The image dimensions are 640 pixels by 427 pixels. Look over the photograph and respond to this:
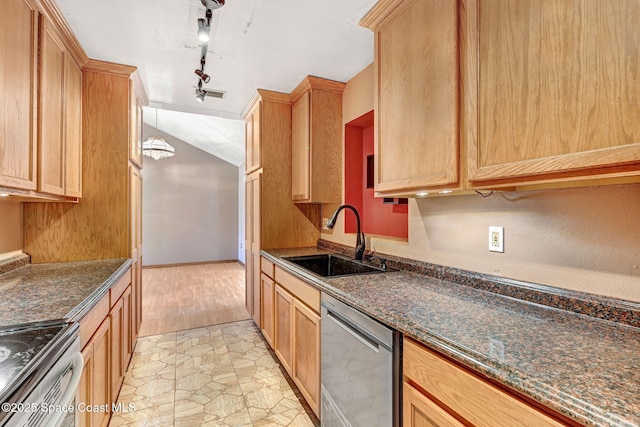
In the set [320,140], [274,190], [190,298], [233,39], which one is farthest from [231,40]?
[190,298]

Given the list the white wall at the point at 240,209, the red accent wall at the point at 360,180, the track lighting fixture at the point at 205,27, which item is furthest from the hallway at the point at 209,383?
the white wall at the point at 240,209

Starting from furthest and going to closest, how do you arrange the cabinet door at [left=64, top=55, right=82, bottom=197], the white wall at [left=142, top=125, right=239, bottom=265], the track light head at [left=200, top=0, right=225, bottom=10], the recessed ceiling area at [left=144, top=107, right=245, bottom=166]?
the white wall at [left=142, top=125, right=239, bottom=265] → the recessed ceiling area at [left=144, top=107, right=245, bottom=166] → the cabinet door at [left=64, top=55, right=82, bottom=197] → the track light head at [left=200, top=0, right=225, bottom=10]

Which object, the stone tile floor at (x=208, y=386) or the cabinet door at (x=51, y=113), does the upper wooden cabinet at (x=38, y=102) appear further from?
the stone tile floor at (x=208, y=386)

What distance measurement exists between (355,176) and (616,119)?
2.08 m

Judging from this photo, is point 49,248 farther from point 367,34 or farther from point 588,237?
point 588,237

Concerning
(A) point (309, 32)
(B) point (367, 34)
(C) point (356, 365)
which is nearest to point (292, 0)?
(A) point (309, 32)

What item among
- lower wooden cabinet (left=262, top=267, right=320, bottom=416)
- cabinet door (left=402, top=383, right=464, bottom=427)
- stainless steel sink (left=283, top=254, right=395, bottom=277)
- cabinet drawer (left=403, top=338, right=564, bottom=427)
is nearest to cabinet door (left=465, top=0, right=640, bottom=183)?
cabinet drawer (left=403, top=338, right=564, bottom=427)

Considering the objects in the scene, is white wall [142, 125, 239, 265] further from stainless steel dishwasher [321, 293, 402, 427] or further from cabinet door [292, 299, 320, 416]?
stainless steel dishwasher [321, 293, 402, 427]

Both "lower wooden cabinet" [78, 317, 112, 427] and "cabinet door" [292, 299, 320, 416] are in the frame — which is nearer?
"lower wooden cabinet" [78, 317, 112, 427]

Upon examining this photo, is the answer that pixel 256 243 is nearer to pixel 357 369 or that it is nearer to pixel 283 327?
pixel 283 327

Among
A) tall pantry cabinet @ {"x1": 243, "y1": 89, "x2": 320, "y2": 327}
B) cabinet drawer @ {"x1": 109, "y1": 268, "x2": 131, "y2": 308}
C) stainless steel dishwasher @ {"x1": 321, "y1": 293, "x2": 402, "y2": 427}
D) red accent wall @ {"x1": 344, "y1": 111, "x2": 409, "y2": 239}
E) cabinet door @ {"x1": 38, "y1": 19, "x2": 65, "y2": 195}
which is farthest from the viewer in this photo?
tall pantry cabinet @ {"x1": 243, "y1": 89, "x2": 320, "y2": 327}

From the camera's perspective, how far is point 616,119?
81cm

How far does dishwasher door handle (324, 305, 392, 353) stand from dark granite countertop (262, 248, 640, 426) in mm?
99

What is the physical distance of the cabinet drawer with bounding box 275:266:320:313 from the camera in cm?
178
